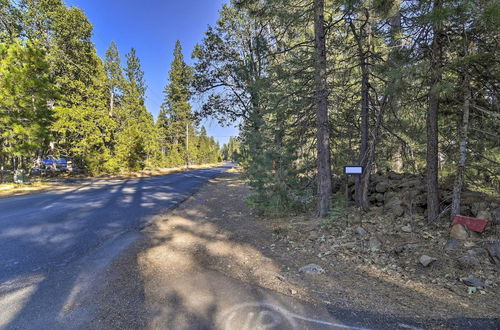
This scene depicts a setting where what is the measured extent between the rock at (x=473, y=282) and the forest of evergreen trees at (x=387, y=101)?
1.56 meters

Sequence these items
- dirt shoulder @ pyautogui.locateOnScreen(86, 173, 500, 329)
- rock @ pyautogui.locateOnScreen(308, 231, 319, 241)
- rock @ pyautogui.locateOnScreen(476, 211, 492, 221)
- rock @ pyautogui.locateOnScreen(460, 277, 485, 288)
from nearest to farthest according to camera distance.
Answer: dirt shoulder @ pyautogui.locateOnScreen(86, 173, 500, 329)
rock @ pyautogui.locateOnScreen(460, 277, 485, 288)
rock @ pyautogui.locateOnScreen(476, 211, 492, 221)
rock @ pyautogui.locateOnScreen(308, 231, 319, 241)

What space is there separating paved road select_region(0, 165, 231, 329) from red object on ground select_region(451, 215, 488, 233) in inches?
231

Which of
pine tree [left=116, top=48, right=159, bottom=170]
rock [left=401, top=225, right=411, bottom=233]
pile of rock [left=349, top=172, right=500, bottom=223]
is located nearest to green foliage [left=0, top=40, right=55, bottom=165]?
pine tree [left=116, top=48, right=159, bottom=170]

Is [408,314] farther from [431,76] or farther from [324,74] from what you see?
[324,74]

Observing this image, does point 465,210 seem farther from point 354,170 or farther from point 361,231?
point 354,170

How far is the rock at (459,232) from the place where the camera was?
3.63m

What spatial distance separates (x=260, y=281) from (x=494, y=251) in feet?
10.6

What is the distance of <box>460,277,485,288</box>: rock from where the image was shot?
109 inches

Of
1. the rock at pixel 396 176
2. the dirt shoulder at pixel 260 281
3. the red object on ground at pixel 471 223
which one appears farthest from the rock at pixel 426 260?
the rock at pixel 396 176

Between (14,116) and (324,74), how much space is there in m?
15.2

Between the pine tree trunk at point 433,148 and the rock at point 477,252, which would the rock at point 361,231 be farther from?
the rock at point 477,252

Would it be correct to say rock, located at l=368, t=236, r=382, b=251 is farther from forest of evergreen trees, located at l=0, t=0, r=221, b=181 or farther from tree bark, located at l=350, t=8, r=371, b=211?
forest of evergreen trees, located at l=0, t=0, r=221, b=181

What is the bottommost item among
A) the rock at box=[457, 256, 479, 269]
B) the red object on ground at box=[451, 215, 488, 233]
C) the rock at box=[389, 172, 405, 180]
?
the rock at box=[457, 256, 479, 269]

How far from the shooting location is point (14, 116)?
11.8 m
